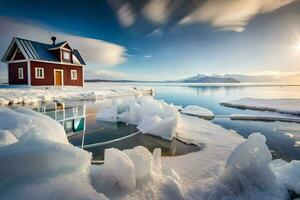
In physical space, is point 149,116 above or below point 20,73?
below

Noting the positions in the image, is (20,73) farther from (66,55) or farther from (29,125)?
(29,125)

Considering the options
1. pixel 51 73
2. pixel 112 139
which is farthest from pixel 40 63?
pixel 112 139

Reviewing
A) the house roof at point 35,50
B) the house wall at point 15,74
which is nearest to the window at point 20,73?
the house wall at point 15,74

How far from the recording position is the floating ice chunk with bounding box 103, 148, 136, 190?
2.56 meters

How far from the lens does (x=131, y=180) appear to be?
259 centimetres

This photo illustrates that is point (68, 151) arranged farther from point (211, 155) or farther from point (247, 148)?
point (211, 155)

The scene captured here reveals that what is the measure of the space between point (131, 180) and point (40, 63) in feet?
70.5

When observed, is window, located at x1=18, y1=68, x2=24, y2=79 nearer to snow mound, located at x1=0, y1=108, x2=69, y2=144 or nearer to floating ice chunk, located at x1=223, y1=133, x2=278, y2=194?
snow mound, located at x1=0, y1=108, x2=69, y2=144

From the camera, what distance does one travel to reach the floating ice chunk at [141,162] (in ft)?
9.14

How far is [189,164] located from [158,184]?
1.49m

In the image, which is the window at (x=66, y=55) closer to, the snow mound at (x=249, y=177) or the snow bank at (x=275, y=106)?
the snow bank at (x=275, y=106)

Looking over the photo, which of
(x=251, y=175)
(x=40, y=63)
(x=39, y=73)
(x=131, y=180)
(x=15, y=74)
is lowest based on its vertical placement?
(x=251, y=175)

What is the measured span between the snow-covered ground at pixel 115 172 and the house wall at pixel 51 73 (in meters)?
18.7

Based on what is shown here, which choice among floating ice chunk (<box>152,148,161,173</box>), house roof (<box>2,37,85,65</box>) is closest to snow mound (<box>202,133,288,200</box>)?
floating ice chunk (<box>152,148,161,173</box>)
